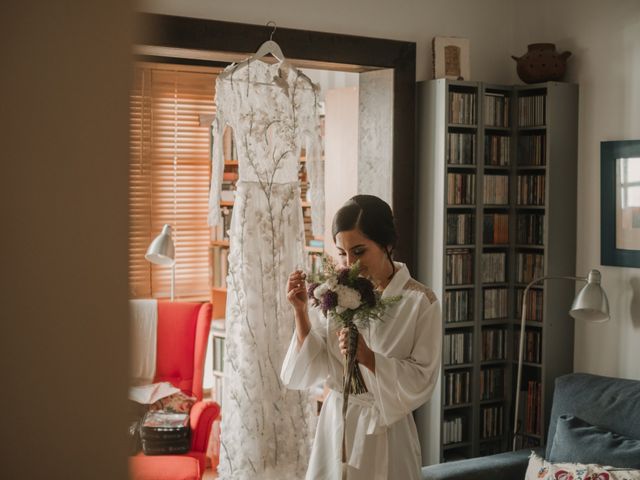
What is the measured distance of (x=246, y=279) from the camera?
3857 mm

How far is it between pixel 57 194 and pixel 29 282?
0.13 feet

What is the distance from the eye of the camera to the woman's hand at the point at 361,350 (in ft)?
7.57

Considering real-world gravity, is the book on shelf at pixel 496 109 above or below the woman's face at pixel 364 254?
above

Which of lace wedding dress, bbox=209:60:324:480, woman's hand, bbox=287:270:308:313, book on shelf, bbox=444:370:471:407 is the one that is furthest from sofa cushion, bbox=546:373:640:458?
woman's hand, bbox=287:270:308:313

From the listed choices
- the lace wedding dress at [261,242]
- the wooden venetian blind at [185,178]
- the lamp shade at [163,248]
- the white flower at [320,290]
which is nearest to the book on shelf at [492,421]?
the lace wedding dress at [261,242]

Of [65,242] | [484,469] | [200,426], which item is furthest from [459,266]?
[65,242]

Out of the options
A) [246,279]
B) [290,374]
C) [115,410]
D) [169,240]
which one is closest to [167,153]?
[169,240]

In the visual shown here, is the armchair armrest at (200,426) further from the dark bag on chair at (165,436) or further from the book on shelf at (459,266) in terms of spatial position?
the book on shelf at (459,266)

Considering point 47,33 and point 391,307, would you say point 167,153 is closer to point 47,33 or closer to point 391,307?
point 391,307

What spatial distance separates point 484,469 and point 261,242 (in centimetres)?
143

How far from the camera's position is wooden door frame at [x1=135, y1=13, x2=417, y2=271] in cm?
355

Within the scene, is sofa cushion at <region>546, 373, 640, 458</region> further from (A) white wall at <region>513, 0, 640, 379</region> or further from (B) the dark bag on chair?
(B) the dark bag on chair

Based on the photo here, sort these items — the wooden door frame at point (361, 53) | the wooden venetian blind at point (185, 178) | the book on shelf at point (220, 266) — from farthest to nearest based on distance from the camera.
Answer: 1. the book on shelf at point (220, 266)
2. the wooden venetian blind at point (185, 178)
3. the wooden door frame at point (361, 53)

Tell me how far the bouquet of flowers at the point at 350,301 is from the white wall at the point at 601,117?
2.12 meters
